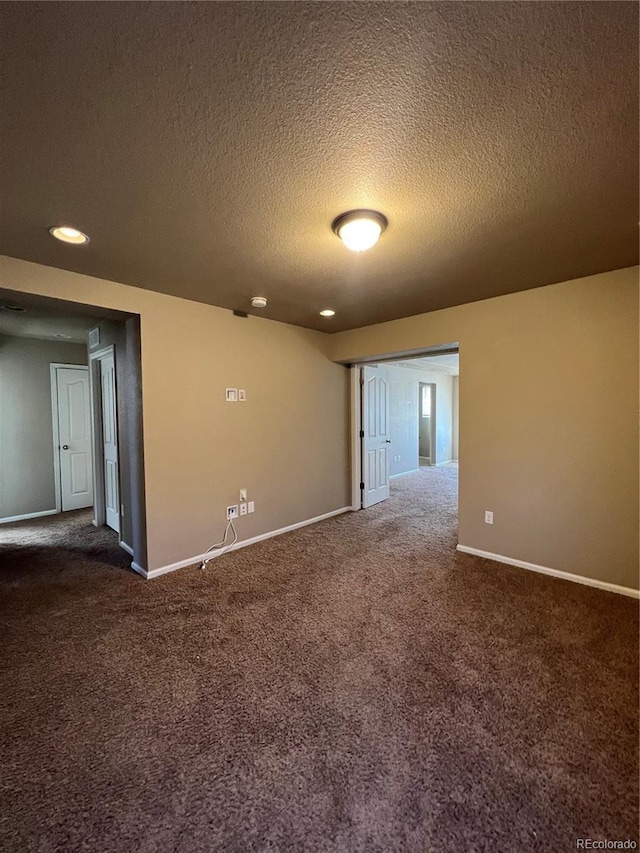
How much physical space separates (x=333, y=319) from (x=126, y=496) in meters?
2.87

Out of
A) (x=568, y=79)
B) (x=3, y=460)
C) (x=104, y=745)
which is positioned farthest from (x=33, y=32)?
(x=3, y=460)

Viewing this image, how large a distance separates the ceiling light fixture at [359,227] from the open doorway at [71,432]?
2.04 m

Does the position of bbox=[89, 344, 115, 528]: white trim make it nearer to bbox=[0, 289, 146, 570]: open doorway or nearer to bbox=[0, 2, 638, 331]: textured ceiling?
bbox=[0, 289, 146, 570]: open doorway

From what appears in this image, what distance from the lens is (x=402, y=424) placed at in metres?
7.96

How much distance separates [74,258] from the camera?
7.73ft

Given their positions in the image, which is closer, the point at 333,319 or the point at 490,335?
the point at 490,335

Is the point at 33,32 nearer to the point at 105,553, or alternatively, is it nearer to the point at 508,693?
the point at 508,693

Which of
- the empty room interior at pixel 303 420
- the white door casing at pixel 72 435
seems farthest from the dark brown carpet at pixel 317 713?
the white door casing at pixel 72 435

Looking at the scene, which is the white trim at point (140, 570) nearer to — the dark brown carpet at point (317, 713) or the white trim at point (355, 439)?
the dark brown carpet at point (317, 713)

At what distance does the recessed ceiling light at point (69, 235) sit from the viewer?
197 cm

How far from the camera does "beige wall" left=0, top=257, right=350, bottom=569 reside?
120 inches

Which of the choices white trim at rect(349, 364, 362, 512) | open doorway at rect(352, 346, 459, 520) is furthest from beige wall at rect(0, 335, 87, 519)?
open doorway at rect(352, 346, 459, 520)

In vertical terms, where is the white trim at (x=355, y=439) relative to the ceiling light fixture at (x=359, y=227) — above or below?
below

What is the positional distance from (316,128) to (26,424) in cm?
561
